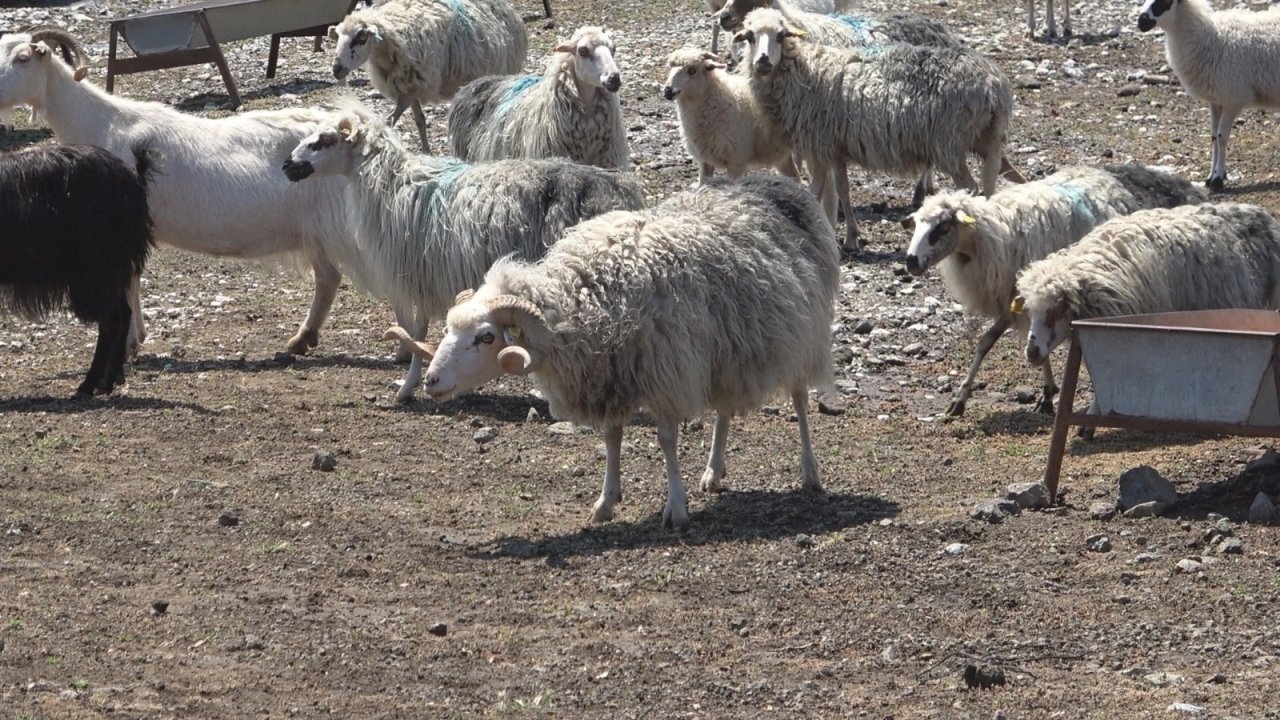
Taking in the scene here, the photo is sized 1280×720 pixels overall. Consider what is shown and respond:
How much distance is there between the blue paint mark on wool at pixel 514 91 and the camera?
11742mm

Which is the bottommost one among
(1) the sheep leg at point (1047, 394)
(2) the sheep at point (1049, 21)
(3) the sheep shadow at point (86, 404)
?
(3) the sheep shadow at point (86, 404)

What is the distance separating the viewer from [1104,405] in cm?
729

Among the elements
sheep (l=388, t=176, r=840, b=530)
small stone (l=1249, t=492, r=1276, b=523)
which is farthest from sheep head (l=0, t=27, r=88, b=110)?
small stone (l=1249, t=492, r=1276, b=523)

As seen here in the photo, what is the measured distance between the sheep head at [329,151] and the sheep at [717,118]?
3.48 metres

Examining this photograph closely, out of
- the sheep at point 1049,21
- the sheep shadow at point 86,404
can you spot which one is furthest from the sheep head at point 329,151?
the sheep at point 1049,21

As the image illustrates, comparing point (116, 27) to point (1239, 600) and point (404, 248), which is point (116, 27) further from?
point (1239, 600)

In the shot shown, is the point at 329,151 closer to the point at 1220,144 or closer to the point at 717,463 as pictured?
the point at 717,463

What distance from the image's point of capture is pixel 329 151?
967 centimetres

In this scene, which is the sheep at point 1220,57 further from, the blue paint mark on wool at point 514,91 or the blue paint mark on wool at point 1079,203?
the blue paint mark on wool at point 514,91

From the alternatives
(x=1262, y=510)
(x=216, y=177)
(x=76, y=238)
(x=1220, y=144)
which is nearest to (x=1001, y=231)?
(x=1262, y=510)

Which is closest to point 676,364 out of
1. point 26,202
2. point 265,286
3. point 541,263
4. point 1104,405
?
point 541,263

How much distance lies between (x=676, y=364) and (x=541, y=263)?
0.74 meters

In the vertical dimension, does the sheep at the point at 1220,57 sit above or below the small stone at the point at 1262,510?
above

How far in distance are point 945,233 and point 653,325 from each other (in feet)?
9.59
